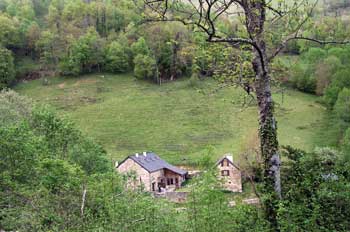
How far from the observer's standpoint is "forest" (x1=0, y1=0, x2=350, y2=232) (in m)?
6.41

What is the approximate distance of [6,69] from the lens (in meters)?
67.2

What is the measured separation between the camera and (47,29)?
8356cm

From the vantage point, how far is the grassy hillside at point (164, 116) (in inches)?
1905

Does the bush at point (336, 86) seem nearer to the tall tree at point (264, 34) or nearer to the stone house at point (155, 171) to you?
the stone house at point (155, 171)

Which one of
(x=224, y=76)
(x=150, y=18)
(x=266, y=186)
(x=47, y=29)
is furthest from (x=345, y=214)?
(x=47, y=29)

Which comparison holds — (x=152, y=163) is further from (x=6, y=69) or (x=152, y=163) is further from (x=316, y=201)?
(x=316, y=201)

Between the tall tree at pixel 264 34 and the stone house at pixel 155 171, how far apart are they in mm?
33509

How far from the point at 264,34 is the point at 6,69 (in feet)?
216

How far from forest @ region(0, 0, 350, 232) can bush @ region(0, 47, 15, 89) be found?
0.21m

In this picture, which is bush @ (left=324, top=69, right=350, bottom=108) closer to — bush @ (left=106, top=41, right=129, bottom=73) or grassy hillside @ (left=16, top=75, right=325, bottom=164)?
grassy hillside @ (left=16, top=75, right=325, bottom=164)

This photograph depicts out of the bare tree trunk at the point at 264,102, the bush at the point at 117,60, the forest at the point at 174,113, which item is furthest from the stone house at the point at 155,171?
the bare tree trunk at the point at 264,102

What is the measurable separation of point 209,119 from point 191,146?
25.9 feet

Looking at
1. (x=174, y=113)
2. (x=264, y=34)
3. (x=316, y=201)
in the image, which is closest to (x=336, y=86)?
(x=174, y=113)

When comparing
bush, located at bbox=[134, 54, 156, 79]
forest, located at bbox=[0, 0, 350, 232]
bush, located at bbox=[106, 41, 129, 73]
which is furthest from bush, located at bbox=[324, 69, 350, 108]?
bush, located at bbox=[106, 41, 129, 73]
